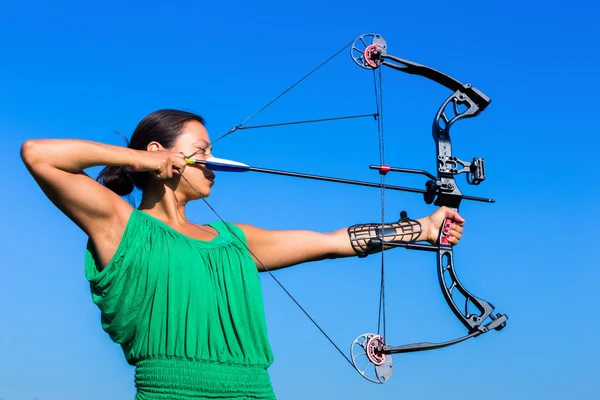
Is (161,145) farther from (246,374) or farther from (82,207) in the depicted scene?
(246,374)

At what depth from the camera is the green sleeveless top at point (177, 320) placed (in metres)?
2.43

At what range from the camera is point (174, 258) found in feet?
8.25

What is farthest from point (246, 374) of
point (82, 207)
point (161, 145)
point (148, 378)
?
point (161, 145)

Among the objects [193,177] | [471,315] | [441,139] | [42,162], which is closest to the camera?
[42,162]

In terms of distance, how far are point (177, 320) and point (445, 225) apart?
1273mm

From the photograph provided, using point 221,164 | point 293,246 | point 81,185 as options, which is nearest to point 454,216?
point 293,246

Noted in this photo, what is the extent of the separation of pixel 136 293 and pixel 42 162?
0.49 m

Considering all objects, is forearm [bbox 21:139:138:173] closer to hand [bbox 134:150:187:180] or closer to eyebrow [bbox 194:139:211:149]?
hand [bbox 134:150:187:180]

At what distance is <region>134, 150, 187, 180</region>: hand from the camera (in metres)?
2.57

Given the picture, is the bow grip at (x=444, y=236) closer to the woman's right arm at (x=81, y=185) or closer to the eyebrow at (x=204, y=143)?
the eyebrow at (x=204, y=143)

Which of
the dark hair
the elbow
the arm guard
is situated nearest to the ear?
the dark hair

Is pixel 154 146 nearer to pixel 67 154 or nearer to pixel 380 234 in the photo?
pixel 67 154

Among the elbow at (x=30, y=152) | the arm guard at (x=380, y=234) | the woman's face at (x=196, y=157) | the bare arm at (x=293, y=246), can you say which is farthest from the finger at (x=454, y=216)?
the elbow at (x=30, y=152)

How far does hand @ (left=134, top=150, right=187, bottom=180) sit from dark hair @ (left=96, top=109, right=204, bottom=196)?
0.43 ft
